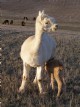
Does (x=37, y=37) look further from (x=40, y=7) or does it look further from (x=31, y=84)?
(x=40, y=7)

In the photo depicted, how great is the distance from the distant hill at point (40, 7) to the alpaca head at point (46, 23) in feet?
185

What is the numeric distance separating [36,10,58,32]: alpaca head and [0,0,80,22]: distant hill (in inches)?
2221

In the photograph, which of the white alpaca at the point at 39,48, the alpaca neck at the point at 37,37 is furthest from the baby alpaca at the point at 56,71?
the alpaca neck at the point at 37,37

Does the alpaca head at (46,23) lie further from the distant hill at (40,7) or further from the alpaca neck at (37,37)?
the distant hill at (40,7)

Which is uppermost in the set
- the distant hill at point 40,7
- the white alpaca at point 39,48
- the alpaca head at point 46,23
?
the alpaca head at point 46,23

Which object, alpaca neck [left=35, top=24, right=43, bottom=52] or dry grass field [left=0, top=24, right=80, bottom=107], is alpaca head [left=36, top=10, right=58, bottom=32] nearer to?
alpaca neck [left=35, top=24, right=43, bottom=52]

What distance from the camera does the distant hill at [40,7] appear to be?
69.4 metres

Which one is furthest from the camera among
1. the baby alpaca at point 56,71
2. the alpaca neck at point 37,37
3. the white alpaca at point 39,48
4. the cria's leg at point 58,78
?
the baby alpaca at point 56,71

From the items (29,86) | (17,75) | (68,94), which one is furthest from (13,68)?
(68,94)

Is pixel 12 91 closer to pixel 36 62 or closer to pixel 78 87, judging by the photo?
pixel 36 62

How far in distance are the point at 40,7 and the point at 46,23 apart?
69953 mm

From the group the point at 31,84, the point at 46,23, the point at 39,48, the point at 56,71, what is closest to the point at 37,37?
the point at 39,48

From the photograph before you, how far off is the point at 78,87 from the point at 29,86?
4.17ft

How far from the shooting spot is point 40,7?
7794 centimetres
